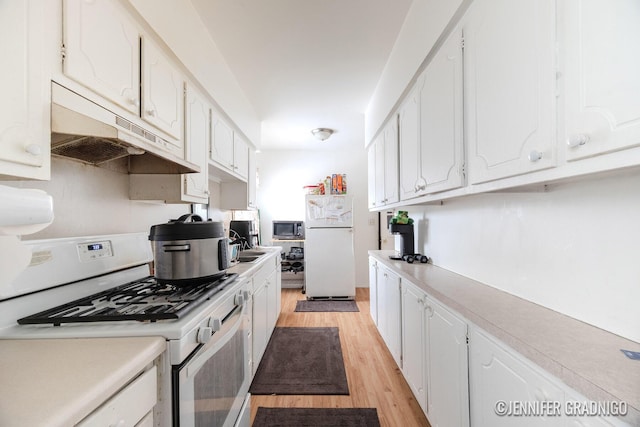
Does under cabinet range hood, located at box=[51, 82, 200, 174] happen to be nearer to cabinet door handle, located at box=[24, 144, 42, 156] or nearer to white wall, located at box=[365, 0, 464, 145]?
cabinet door handle, located at box=[24, 144, 42, 156]

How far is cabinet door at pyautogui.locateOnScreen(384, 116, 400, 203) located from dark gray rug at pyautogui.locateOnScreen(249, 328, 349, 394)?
1528 mm

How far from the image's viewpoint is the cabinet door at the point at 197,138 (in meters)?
1.66

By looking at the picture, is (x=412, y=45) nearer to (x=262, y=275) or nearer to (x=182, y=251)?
(x=182, y=251)

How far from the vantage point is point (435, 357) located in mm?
1357

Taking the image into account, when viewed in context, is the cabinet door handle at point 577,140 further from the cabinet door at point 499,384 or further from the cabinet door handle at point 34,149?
the cabinet door handle at point 34,149

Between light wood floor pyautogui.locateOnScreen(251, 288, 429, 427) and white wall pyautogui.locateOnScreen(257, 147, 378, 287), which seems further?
white wall pyautogui.locateOnScreen(257, 147, 378, 287)

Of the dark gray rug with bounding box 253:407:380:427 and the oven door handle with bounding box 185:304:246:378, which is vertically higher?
Result: the oven door handle with bounding box 185:304:246:378

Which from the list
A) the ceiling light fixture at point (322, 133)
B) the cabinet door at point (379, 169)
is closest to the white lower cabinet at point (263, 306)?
the cabinet door at point (379, 169)

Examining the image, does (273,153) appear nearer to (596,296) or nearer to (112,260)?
(112,260)

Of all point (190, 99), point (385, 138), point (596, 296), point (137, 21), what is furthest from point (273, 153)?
point (596, 296)

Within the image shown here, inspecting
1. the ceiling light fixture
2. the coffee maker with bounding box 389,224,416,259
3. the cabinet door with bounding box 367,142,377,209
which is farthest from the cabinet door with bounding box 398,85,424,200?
the ceiling light fixture

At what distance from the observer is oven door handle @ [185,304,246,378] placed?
92 centimetres

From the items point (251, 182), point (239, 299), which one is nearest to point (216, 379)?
point (239, 299)

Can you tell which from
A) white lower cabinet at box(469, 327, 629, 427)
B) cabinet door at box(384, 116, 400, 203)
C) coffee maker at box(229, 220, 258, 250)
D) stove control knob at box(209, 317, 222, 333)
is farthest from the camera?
coffee maker at box(229, 220, 258, 250)
